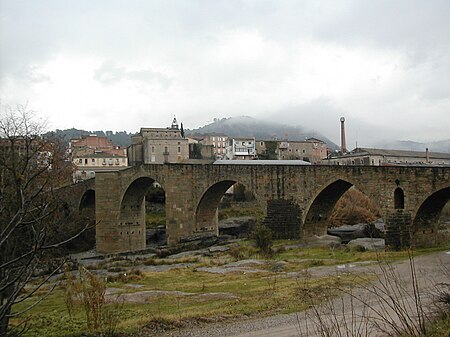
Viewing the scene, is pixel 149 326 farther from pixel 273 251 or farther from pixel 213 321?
pixel 273 251

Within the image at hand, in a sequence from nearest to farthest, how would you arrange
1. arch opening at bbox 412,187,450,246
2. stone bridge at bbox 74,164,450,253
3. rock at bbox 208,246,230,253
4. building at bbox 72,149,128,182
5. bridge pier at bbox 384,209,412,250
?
bridge pier at bbox 384,209,412,250
arch opening at bbox 412,187,450,246
stone bridge at bbox 74,164,450,253
rock at bbox 208,246,230,253
building at bbox 72,149,128,182

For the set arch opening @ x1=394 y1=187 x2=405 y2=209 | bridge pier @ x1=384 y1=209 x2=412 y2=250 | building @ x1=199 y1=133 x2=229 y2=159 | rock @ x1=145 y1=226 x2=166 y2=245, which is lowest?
rock @ x1=145 y1=226 x2=166 y2=245

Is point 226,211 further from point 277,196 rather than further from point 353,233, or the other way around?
point 277,196

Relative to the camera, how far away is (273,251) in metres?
22.3

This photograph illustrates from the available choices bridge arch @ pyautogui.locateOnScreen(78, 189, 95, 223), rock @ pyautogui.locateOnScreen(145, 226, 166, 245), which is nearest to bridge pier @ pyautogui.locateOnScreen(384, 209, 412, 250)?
rock @ pyautogui.locateOnScreen(145, 226, 166, 245)

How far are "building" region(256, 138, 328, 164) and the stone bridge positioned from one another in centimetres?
4280

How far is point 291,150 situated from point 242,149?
26.8 feet

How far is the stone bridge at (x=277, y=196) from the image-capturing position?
66.7 feet

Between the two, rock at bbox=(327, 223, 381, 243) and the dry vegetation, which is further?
the dry vegetation

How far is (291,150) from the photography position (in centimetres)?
7944

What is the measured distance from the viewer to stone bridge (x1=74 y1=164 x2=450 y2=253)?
20344mm

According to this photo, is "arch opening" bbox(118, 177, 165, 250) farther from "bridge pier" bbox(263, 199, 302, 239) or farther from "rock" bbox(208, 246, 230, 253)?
"bridge pier" bbox(263, 199, 302, 239)

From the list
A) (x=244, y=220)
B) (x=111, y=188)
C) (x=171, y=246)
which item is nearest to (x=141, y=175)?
(x=111, y=188)

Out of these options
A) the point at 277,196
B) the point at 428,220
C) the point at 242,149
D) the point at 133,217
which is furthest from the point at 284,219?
the point at 242,149
